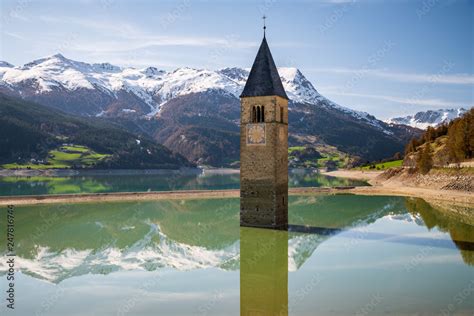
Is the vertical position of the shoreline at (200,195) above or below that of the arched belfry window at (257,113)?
below

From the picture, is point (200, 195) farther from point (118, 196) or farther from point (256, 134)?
point (256, 134)

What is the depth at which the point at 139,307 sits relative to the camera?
765 inches

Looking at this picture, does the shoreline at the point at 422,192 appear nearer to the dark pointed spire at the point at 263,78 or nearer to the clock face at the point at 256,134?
the clock face at the point at 256,134

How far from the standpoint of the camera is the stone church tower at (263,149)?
125 ft

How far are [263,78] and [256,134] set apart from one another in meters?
4.65

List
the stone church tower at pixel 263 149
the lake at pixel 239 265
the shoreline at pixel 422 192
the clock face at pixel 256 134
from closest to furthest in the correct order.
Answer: the lake at pixel 239 265 → the stone church tower at pixel 263 149 → the clock face at pixel 256 134 → the shoreline at pixel 422 192

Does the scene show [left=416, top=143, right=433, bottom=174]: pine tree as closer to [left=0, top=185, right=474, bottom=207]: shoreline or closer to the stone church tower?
[left=0, top=185, right=474, bottom=207]: shoreline

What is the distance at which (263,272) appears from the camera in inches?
1012

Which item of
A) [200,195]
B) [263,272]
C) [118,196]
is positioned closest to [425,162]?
[200,195]

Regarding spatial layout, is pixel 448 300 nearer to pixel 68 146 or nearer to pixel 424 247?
pixel 424 247

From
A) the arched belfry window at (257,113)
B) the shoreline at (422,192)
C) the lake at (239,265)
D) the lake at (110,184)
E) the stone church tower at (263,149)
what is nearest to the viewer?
the lake at (239,265)

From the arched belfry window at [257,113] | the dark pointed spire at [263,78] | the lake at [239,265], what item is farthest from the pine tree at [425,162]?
the arched belfry window at [257,113]

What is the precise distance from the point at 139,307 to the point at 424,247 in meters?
20.4

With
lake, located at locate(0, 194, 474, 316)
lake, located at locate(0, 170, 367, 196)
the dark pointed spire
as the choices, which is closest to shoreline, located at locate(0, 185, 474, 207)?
lake, located at locate(0, 194, 474, 316)
